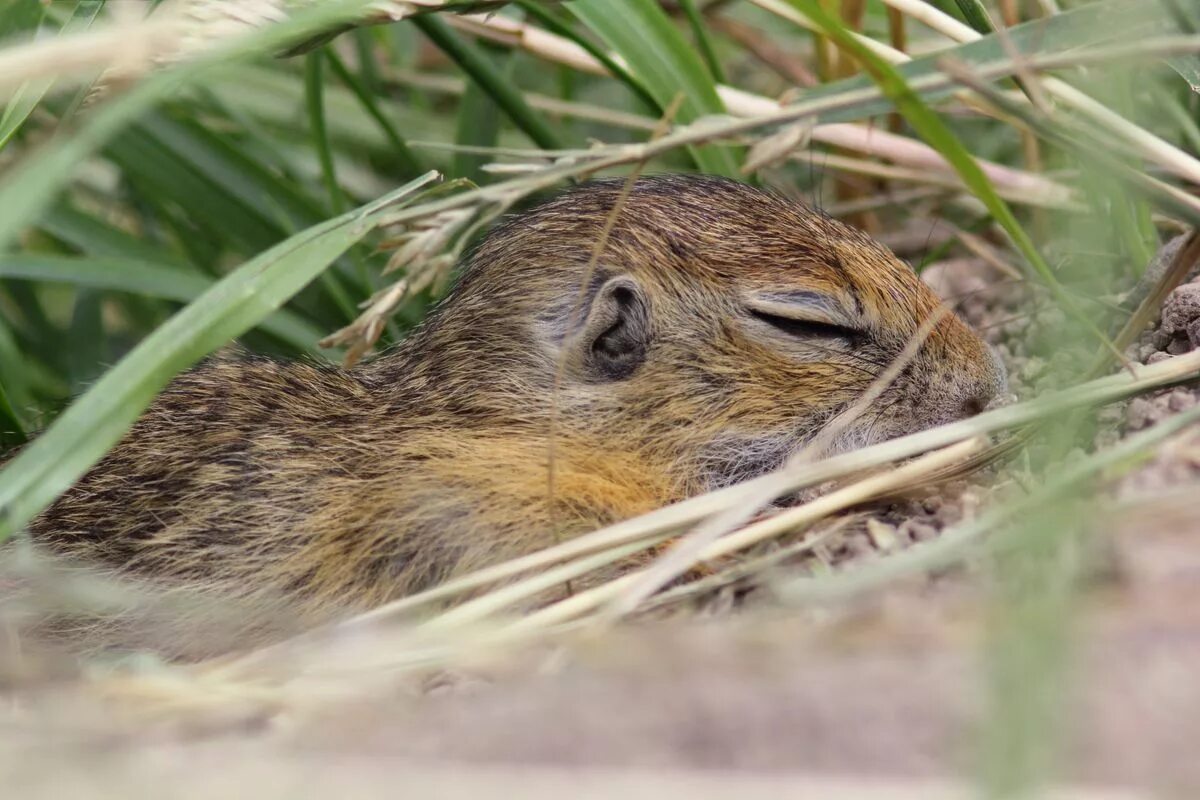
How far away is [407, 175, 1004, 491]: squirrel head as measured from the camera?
3.11 metres

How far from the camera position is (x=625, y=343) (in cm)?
317

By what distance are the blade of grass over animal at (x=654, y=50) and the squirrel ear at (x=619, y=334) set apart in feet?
1.68

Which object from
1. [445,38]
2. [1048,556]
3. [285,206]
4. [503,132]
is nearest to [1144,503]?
[1048,556]

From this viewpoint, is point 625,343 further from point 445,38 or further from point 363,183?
point 363,183

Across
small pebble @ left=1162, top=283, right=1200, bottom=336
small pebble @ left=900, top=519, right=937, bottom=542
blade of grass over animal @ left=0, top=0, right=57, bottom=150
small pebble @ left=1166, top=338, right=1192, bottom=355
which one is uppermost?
blade of grass over animal @ left=0, top=0, right=57, bottom=150

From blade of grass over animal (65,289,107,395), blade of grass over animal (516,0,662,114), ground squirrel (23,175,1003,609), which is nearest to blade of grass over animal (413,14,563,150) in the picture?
blade of grass over animal (516,0,662,114)

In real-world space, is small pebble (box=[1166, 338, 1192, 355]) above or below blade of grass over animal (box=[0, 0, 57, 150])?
below

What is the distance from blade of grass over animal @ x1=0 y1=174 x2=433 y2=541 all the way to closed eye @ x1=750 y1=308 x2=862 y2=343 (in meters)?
0.99

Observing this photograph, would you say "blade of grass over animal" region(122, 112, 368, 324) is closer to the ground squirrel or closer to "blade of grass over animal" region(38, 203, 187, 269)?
"blade of grass over animal" region(38, 203, 187, 269)

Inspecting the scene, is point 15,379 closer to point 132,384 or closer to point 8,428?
point 8,428

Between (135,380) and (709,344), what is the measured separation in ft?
4.29

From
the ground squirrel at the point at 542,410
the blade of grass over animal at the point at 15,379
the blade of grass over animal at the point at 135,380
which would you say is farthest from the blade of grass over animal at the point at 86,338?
the blade of grass over animal at the point at 135,380

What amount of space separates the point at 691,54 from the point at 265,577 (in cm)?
166

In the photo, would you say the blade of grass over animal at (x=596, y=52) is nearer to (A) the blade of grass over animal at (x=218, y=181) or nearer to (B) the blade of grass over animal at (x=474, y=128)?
(B) the blade of grass over animal at (x=474, y=128)
